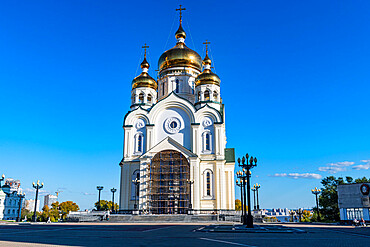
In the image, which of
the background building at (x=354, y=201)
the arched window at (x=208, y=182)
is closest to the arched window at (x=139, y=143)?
the arched window at (x=208, y=182)

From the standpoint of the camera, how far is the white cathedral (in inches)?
1409

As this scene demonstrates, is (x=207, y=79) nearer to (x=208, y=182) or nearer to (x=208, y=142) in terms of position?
(x=208, y=142)

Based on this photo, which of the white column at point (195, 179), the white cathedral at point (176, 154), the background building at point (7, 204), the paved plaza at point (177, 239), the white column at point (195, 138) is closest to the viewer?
the paved plaza at point (177, 239)

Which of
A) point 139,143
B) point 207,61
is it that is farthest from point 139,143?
point 207,61

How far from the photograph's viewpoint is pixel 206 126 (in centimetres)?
3891

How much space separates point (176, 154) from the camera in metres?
36.4

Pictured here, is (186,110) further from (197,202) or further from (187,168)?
(197,202)

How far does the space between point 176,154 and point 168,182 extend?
3.40 m

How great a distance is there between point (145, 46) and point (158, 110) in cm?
1315

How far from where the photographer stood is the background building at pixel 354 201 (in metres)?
27.3

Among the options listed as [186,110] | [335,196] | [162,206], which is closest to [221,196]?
[162,206]

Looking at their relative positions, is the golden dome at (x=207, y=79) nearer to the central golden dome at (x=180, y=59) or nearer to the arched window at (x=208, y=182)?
the central golden dome at (x=180, y=59)

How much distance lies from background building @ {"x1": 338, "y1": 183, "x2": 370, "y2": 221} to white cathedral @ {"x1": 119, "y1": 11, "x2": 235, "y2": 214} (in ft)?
39.8

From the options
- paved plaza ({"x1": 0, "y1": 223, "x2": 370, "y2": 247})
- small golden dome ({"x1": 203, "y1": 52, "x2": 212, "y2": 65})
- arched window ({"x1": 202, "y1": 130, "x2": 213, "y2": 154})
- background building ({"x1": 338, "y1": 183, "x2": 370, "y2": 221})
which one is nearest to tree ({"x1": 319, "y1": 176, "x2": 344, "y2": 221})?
background building ({"x1": 338, "y1": 183, "x2": 370, "y2": 221})
